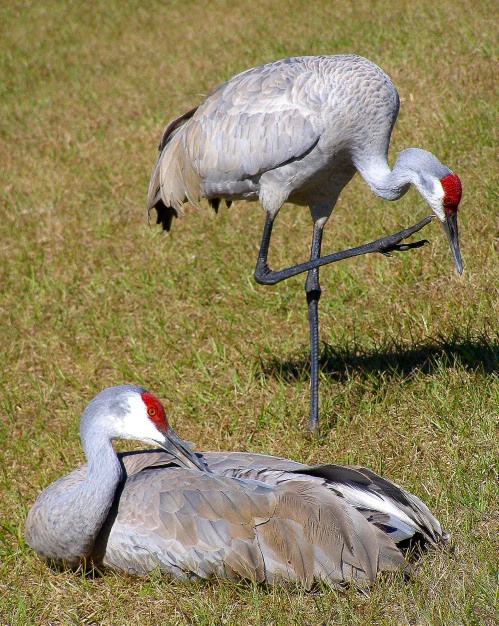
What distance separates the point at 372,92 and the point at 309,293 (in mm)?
1103

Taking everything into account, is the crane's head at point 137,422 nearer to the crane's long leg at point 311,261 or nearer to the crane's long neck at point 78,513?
the crane's long neck at point 78,513

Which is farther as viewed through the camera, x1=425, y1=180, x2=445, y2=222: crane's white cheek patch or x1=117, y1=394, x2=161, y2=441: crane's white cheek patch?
x1=425, y1=180, x2=445, y2=222: crane's white cheek patch

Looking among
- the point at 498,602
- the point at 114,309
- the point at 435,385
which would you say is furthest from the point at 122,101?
the point at 498,602

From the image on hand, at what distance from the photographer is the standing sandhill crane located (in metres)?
4.08

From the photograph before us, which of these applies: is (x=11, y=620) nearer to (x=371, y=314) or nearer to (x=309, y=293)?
(x=309, y=293)

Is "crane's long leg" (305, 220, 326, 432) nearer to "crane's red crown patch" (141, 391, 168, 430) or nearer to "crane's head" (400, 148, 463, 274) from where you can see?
"crane's head" (400, 148, 463, 274)

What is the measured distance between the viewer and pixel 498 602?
280 centimetres

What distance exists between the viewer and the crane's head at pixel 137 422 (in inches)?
138

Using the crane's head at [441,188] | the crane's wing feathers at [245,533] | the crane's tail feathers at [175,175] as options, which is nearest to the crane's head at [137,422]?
the crane's wing feathers at [245,533]

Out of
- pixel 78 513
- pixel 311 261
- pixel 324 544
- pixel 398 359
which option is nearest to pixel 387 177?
pixel 311 261

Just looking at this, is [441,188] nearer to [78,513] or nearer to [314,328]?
[314,328]

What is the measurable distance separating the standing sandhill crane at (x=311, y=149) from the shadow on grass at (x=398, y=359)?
0.31m

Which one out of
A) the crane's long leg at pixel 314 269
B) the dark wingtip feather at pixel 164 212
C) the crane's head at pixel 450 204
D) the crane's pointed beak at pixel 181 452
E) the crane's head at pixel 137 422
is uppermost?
the crane's head at pixel 450 204

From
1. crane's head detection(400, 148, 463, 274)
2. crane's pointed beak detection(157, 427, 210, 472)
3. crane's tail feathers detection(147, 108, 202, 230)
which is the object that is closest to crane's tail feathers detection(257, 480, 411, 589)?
crane's pointed beak detection(157, 427, 210, 472)
